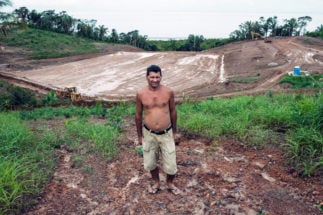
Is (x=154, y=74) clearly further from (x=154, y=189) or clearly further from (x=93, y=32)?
(x=93, y=32)

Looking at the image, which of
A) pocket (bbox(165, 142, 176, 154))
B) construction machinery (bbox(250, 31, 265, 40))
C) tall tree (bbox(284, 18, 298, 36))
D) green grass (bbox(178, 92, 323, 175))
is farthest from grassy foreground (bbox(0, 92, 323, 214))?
tall tree (bbox(284, 18, 298, 36))

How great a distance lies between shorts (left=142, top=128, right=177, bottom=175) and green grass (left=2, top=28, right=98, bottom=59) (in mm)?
23990

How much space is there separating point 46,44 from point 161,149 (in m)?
28.0

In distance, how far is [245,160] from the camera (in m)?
4.43

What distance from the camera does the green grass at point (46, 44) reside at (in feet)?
87.9

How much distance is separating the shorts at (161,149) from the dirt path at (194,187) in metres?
0.35

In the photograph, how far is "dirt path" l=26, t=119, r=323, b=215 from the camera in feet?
11.0

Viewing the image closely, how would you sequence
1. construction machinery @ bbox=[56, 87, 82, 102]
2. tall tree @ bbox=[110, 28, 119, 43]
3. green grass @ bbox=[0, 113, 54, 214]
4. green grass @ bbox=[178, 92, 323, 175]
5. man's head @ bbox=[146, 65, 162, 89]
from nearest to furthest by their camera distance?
1. green grass @ bbox=[0, 113, 54, 214]
2. man's head @ bbox=[146, 65, 162, 89]
3. green grass @ bbox=[178, 92, 323, 175]
4. construction machinery @ bbox=[56, 87, 82, 102]
5. tall tree @ bbox=[110, 28, 119, 43]

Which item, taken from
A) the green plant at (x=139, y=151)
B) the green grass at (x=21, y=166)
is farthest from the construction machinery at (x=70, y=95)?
the green plant at (x=139, y=151)

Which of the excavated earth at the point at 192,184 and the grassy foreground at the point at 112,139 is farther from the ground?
the grassy foreground at the point at 112,139

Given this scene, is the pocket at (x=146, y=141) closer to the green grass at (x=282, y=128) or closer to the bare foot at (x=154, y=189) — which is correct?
the bare foot at (x=154, y=189)

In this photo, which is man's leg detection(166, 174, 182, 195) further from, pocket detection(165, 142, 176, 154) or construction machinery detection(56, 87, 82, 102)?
construction machinery detection(56, 87, 82, 102)

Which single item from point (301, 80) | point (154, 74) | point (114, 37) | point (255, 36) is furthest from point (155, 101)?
point (114, 37)

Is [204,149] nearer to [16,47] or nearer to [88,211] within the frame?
[88,211]
